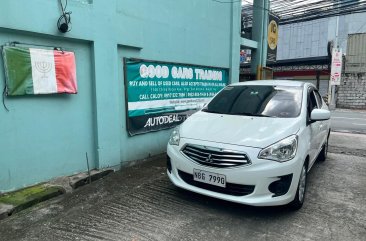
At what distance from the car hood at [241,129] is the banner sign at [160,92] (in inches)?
66.4

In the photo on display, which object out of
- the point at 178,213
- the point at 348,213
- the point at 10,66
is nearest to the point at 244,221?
the point at 178,213

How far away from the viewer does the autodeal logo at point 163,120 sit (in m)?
5.91

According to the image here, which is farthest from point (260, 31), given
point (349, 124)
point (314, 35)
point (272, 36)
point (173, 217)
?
point (314, 35)

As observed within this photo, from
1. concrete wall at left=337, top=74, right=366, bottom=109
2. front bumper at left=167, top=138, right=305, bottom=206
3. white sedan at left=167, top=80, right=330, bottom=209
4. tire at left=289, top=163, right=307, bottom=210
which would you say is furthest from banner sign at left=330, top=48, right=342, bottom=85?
front bumper at left=167, top=138, right=305, bottom=206

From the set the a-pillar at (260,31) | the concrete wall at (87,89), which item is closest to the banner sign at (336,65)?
the a-pillar at (260,31)

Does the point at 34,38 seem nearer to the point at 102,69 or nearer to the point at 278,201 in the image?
the point at 102,69

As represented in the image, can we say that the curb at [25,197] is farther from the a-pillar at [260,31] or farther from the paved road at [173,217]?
the a-pillar at [260,31]

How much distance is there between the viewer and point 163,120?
6270 mm

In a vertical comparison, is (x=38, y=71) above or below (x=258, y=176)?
above

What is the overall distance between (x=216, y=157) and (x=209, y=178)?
0.87ft

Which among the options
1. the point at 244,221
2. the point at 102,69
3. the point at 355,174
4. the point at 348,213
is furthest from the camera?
the point at 355,174

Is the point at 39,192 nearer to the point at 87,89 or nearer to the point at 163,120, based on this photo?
the point at 87,89

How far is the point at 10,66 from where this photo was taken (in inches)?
149

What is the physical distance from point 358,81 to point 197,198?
78.1ft
